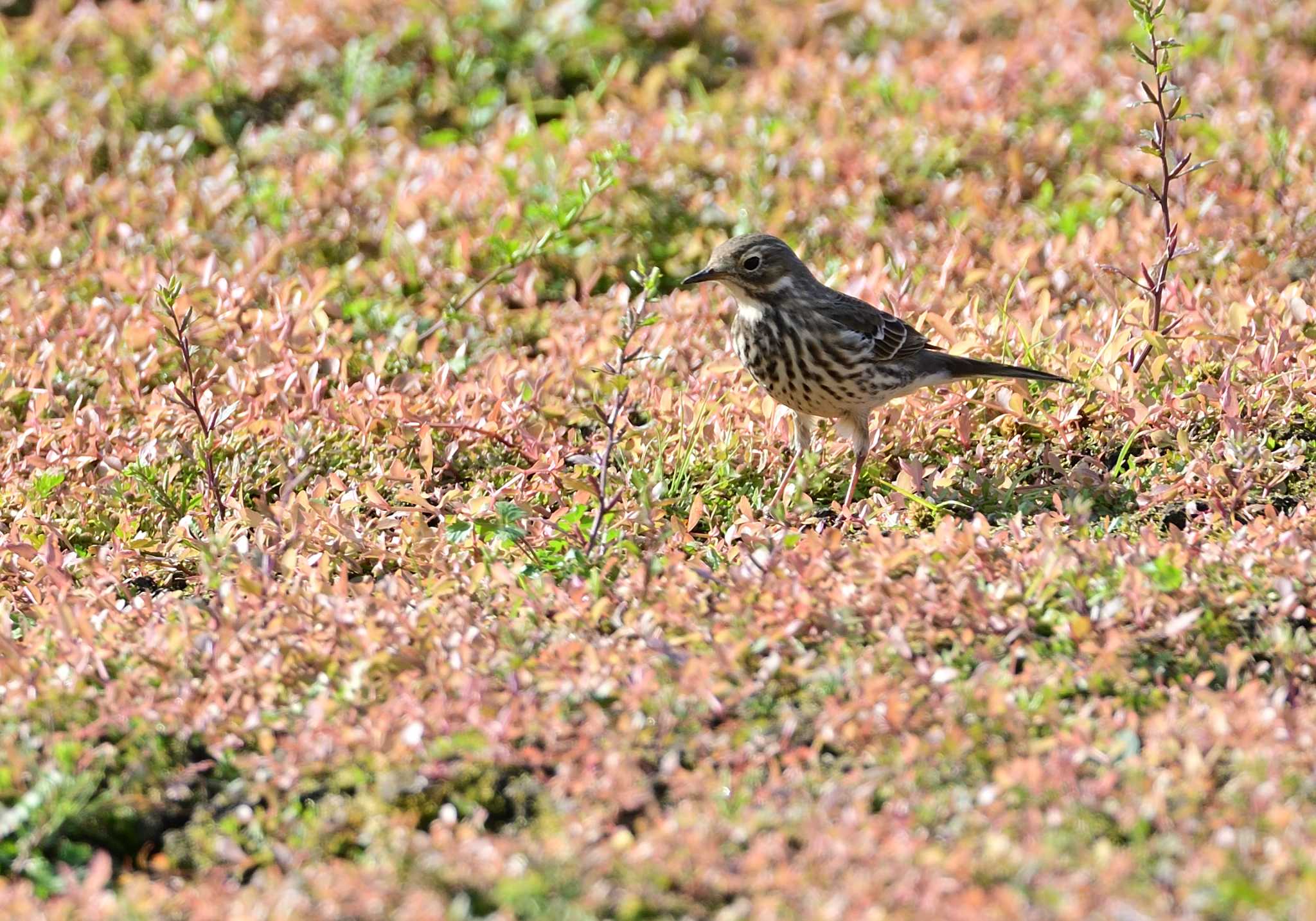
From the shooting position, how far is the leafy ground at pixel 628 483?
4230 mm

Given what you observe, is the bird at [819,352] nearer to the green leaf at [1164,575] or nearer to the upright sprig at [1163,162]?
the upright sprig at [1163,162]

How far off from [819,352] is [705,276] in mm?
759

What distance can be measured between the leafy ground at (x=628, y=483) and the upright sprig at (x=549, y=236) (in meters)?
0.06

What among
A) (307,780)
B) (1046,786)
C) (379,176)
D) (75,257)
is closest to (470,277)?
(379,176)

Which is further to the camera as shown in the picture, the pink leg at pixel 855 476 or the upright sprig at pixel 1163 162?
the upright sprig at pixel 1163 162

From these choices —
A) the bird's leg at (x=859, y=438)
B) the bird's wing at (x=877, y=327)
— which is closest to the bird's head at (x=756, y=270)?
the bird's wing at (x=877, y=327)

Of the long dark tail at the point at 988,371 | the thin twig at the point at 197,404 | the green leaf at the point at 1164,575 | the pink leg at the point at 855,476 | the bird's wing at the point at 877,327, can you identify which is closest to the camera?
the green leaf at the point at 1164,575

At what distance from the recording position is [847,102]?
10.3 meters

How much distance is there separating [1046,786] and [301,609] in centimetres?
251

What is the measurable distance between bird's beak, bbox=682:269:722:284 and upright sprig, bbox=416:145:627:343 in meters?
0.91

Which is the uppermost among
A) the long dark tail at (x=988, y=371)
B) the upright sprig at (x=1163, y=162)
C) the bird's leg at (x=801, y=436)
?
the upright sprig at (x=1163, y=162)

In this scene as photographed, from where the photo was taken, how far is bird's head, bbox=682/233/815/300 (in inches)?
274

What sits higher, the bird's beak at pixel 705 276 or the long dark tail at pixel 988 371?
the bird's beak at pixel 705 276

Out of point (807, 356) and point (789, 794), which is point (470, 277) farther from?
point (789, 794)
